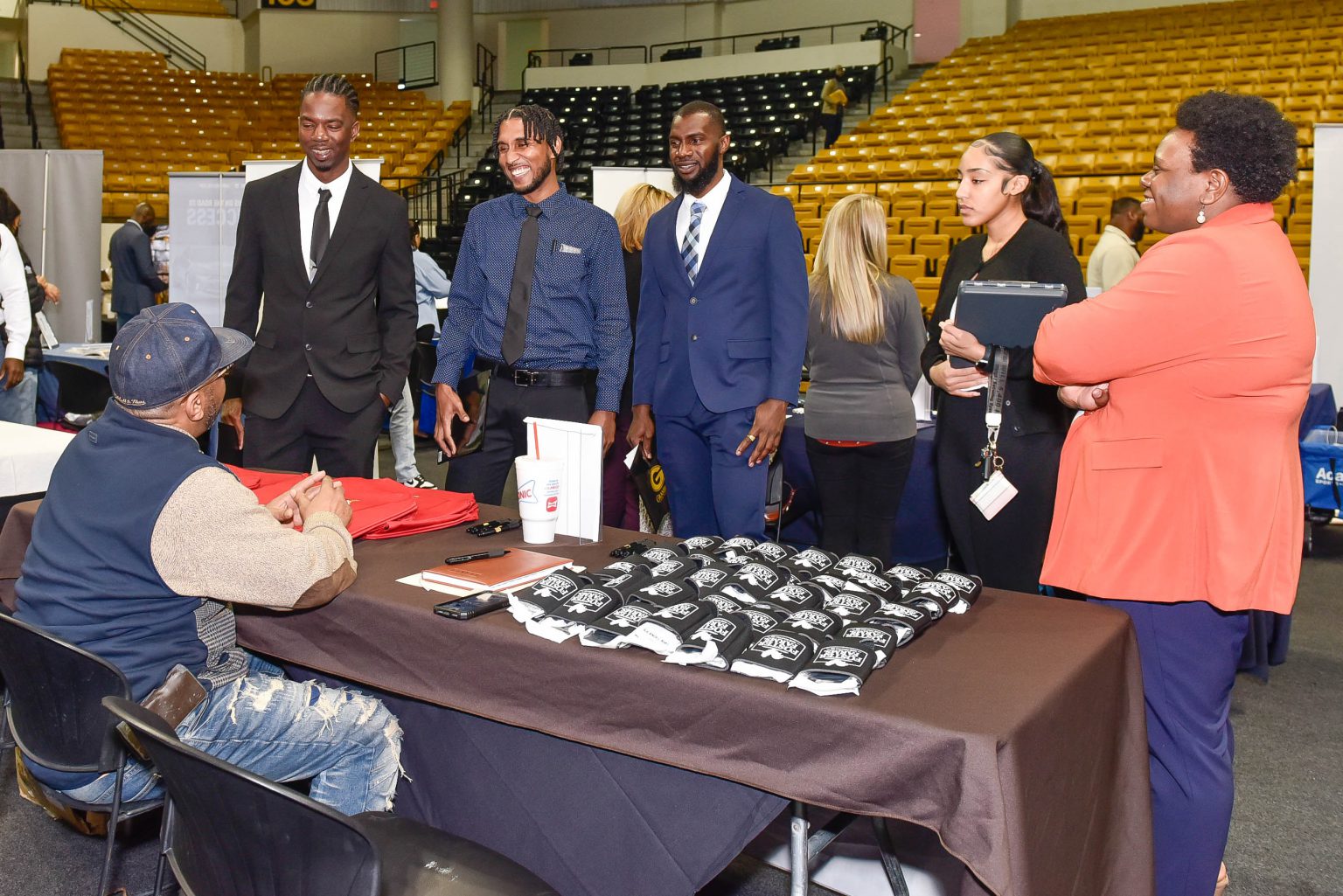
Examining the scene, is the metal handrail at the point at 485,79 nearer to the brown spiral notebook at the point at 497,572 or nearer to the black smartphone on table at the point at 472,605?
the brown spiral notebook at the point at 497,572

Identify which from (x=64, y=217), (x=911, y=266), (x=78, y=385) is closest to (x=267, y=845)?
(x=78, y=385)

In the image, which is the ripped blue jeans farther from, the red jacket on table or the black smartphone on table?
the red jacket on table

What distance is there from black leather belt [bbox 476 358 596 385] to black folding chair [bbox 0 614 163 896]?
4.41ft

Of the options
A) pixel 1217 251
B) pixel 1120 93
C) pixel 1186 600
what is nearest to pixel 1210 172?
pixel 1217 251

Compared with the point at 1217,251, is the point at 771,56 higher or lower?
higher

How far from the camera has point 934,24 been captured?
15031mm

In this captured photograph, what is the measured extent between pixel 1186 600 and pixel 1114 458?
25cm

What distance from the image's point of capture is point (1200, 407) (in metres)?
1.71

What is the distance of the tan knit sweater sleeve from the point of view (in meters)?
1.65

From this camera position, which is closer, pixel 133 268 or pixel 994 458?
pixel 994 458

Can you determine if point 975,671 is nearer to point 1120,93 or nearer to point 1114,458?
point 1114,458

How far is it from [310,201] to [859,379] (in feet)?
5.45

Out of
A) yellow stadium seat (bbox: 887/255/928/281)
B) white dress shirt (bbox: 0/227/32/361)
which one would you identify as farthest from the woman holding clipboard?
yellow stadium seat (bbox: 887/255/928/281)

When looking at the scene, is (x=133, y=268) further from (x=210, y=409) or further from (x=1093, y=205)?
(x=1093, y=205)
